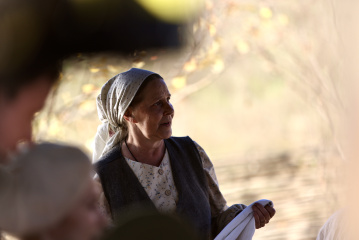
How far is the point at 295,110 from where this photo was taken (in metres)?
9.01

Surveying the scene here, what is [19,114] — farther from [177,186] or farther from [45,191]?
[177,186]

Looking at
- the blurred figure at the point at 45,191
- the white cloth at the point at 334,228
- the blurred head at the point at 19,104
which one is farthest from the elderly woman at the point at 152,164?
the blurred figure at the point at 45,191

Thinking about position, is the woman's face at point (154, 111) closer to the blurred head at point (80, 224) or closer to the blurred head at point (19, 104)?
the blurred head at point (19, 104)

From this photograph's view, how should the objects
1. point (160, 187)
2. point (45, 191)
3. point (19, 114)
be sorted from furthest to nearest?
point (160, 187), point (19, 114), point (45, 191)

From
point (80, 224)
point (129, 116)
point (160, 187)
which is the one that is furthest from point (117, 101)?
point (80, 224)

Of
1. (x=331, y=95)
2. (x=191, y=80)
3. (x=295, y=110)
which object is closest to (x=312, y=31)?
(x=331, y=95)

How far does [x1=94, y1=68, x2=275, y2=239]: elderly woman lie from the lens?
2902mm

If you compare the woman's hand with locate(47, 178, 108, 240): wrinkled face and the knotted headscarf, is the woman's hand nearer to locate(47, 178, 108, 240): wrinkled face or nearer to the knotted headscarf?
the knotted headscarf

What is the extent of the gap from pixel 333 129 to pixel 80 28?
12.8ft

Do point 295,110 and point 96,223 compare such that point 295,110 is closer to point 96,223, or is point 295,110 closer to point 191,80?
point 191,80

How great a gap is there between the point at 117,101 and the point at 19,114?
69.4 inches

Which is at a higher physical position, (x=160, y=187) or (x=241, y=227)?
(x=160, y=187)

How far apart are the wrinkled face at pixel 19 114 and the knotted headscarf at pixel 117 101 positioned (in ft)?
5.39

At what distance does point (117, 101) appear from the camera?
10.2 feet
